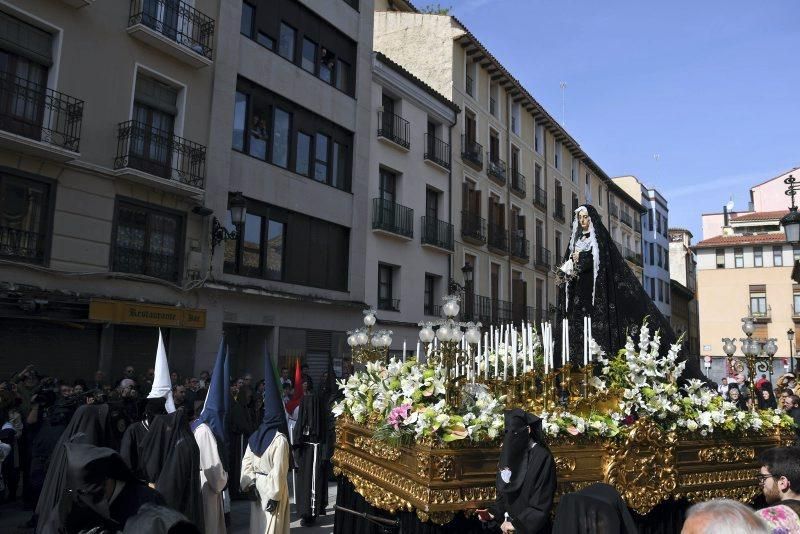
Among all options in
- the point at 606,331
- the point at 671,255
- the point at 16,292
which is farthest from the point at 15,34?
the point at 671,255

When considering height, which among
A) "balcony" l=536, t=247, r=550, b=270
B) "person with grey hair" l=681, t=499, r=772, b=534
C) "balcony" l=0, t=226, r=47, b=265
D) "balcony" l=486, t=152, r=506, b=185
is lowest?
"person with grey hair" l=681, t=499, r=772, b=534

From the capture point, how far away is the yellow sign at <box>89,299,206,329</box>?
13094 mm

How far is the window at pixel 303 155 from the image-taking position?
63.1 feet

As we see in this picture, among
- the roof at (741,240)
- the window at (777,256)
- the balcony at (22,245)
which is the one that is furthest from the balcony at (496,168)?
the window at (777,256)

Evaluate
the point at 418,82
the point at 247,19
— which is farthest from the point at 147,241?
the point at 418,82

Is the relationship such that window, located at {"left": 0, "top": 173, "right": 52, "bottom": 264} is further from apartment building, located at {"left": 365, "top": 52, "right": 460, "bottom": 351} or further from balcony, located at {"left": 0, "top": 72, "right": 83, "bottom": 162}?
apartment building, located at {"left": 365, "top": 52, "right": 460, "bottom": 351}

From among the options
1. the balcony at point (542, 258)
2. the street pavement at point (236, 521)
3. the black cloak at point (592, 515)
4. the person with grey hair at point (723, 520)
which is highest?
the balcony at point (542, 258)

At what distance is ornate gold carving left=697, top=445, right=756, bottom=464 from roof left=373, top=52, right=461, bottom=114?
1873cm

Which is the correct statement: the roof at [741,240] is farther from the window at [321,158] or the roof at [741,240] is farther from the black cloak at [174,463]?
the black cloak at [174,463]

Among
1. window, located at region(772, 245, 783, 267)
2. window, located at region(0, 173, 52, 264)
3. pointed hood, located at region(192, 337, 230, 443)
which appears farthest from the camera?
window, located at region(772, 245, 783, 267)

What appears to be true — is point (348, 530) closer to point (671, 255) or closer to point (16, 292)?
point (16, 292)

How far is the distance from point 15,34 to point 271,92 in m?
6.97

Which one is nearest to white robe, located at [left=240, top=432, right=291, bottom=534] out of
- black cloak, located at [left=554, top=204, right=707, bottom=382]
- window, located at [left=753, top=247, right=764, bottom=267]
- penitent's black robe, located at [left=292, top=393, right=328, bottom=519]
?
penitent's black robe, located at [left=292, top=393, right=328, bottom=519]

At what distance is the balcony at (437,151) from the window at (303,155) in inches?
247
